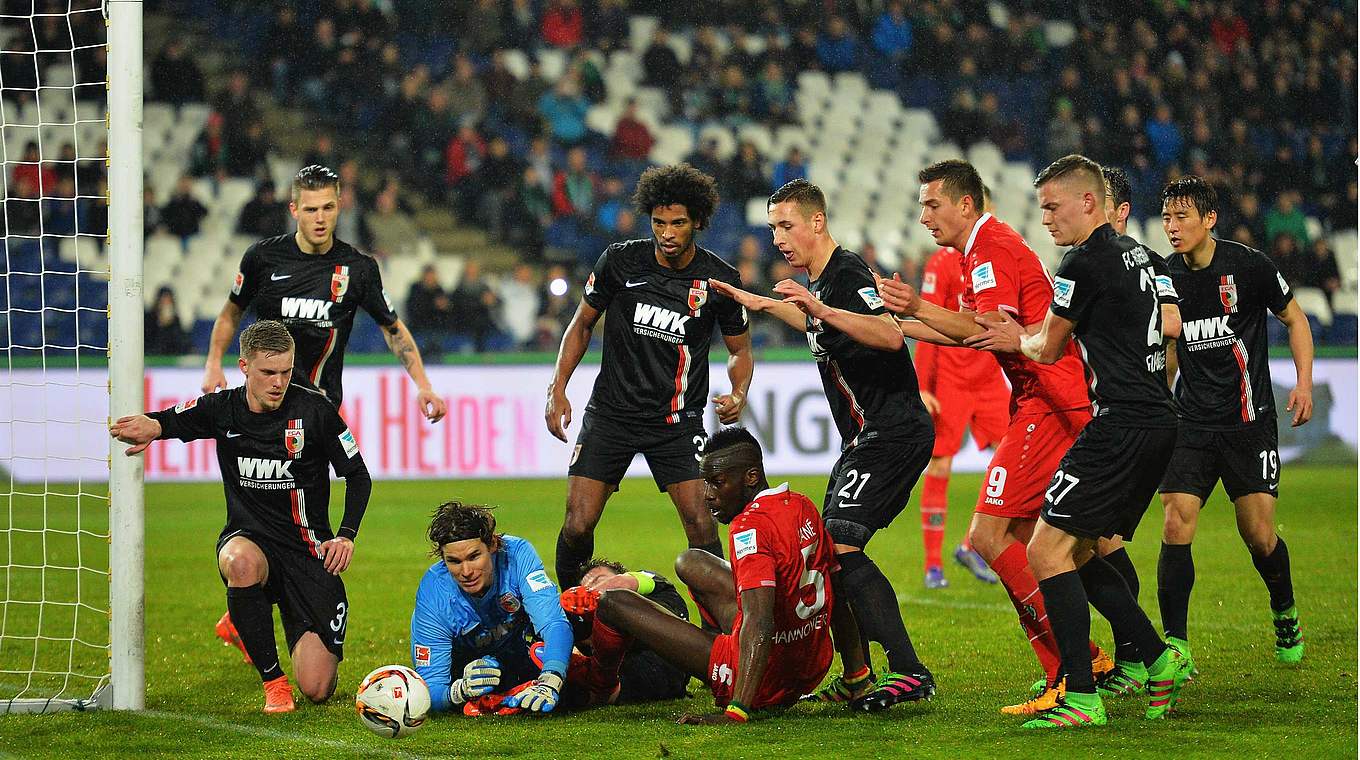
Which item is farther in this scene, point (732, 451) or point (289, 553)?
point (289, 553)

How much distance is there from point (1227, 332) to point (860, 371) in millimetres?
1963

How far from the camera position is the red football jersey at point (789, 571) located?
15.7ft

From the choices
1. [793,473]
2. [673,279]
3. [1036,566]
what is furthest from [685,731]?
[793,473]

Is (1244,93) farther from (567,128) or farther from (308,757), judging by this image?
(308,757)

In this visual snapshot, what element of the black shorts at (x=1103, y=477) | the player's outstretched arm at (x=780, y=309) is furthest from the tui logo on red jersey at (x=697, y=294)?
the black shorts at (x=1103, y=477)

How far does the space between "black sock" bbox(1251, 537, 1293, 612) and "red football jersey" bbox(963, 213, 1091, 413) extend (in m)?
1.51

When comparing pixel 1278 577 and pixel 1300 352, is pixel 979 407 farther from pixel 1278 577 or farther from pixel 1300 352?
pixel 1278 577

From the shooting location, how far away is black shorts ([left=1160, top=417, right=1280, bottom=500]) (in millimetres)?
6176

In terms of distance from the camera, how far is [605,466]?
645 cm

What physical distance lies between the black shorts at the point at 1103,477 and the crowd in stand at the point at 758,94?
11897 mm

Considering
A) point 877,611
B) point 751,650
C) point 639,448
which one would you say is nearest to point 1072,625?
point 877,611

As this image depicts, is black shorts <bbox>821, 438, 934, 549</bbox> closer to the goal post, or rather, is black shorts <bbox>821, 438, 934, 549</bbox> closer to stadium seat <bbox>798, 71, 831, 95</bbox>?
the goal post

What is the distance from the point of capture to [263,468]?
570cm

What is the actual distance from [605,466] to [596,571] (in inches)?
33.7
